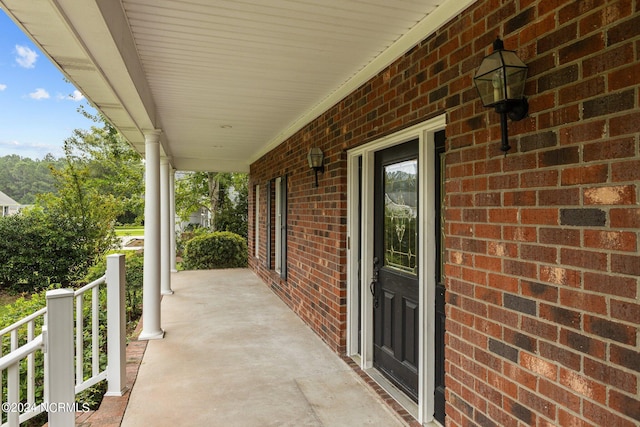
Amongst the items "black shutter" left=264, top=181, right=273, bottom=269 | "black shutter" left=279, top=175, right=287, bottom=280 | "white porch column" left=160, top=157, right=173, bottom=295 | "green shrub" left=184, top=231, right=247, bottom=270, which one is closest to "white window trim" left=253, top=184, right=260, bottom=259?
"black shutter" left=264, top=181, right=273, bottom=269

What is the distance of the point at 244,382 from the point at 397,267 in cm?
157

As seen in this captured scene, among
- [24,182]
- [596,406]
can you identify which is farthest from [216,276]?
[24,182]

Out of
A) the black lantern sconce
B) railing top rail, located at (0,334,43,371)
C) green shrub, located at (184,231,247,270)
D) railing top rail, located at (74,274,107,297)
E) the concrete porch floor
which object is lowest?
the concrete porch floor

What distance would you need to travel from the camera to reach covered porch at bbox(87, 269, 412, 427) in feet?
8.87

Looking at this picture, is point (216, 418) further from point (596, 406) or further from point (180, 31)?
point (180, 31)

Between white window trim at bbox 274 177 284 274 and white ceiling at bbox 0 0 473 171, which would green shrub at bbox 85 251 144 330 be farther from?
white ceiling at bbox 0 0 473 171

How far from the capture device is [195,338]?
4.38m

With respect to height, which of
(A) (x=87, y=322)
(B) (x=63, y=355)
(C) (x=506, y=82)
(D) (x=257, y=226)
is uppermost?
(C) (x=506, y=82)

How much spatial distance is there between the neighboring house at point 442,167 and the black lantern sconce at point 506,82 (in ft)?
0.17

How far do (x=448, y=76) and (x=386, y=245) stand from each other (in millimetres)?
1520

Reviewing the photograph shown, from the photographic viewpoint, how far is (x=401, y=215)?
3.06 m

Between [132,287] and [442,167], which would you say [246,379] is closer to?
[442,167]

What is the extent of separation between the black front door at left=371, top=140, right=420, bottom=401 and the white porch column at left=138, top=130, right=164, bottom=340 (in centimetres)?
248

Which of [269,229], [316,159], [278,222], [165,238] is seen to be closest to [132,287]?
[165,238]
